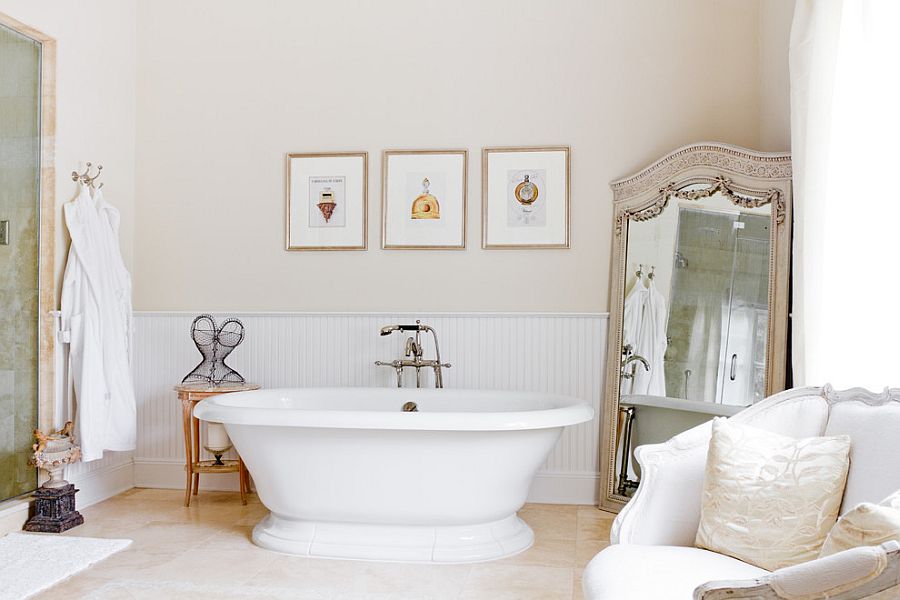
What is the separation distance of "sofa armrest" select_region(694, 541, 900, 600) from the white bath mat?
8.65 ft

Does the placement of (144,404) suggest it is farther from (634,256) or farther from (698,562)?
(698,562)

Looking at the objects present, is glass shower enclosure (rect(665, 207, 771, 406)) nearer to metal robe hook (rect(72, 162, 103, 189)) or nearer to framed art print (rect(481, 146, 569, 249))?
framed art print (rect(481, 146, 569, 249))

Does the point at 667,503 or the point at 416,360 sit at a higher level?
the point at 416,360

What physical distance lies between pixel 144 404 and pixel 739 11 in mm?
3950

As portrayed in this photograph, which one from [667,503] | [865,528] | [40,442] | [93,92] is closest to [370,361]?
[40,442]

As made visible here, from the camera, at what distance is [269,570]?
10.5ft

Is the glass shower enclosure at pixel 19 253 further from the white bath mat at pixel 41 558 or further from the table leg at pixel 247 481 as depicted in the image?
the table leg at pixel 247 481

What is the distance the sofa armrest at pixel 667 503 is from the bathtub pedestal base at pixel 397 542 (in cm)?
123

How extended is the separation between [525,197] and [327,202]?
1.12 meters

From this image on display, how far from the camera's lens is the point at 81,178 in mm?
4098

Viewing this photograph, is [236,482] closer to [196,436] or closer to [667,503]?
[196,436]

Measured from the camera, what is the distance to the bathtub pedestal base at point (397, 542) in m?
3.34

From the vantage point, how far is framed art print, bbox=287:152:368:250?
4551 mm

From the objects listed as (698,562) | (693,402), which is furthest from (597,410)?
(698,562)
